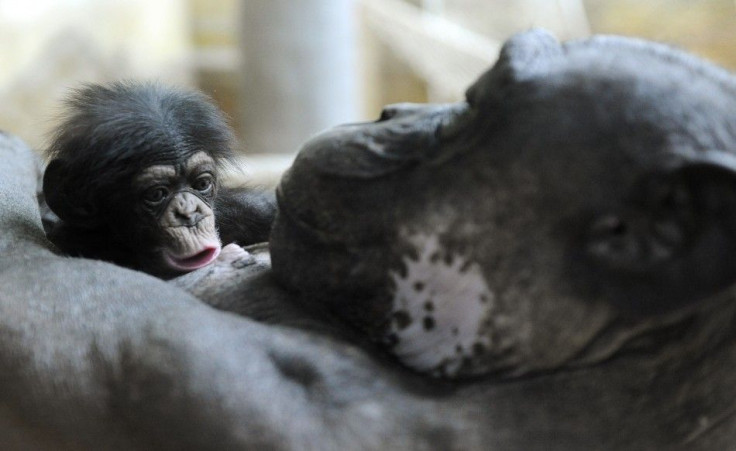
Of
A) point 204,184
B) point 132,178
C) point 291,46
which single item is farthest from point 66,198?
point 291,46

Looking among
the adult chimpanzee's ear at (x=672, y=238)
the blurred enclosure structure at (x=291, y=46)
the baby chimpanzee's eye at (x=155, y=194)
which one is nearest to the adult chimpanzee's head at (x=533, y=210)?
the adult chimpanzee's ear at (x=672, y=238)

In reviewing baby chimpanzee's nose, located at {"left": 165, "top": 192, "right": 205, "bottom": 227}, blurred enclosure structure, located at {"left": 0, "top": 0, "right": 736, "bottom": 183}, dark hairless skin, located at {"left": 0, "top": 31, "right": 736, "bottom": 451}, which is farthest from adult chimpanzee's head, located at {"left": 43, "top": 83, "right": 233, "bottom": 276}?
blurred enclosure structure, located at {"left": 0, "top": 0, "right": 736, "bottom": 183}

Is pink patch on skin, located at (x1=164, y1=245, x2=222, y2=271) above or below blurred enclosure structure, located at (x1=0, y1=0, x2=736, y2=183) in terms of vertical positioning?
above

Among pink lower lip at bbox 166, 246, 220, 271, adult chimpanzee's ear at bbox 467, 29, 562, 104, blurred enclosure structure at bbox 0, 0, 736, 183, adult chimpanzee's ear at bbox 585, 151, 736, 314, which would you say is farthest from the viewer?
blurred enclosure structure at bbox 0, 0, 736, 183

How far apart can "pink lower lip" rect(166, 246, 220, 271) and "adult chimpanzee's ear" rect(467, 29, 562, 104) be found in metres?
0.57

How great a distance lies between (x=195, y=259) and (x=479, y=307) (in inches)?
24.0

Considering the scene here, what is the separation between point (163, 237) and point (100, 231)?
4.8 inches

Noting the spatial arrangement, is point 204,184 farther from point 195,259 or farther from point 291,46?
point 291,46

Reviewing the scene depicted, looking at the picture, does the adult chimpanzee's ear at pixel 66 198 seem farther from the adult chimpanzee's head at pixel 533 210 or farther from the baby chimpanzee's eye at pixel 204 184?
the adult chimpanzee's head at pixel 533 210

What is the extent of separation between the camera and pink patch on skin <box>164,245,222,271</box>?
1.35 meters

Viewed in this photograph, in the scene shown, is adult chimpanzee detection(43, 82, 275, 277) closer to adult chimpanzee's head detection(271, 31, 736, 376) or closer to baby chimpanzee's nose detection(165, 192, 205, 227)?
baby chimpanzee's nose detection(165, 192, 205, 227)

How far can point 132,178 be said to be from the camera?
1.44 meters

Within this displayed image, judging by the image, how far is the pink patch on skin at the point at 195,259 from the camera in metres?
1.35

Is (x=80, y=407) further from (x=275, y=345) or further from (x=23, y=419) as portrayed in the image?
(x=275, y=345)
